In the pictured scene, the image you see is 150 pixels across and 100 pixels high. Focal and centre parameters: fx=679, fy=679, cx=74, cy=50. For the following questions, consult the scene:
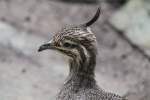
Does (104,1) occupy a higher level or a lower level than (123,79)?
higher

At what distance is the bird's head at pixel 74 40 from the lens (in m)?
7.30

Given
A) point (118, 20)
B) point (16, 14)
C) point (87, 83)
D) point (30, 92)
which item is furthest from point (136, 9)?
point (87, 83)

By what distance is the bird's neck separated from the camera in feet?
24.4

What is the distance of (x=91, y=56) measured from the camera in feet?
24.5

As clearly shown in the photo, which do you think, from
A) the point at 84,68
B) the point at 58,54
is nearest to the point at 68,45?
the point at 84,68

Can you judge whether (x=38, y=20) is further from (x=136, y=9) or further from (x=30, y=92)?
(x=30, y=92)

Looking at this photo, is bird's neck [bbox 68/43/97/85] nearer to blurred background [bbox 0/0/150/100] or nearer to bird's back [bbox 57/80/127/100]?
bird's back [bbox 57/80/127/100]

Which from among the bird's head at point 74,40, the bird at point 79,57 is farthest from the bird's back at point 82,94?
the bird's head at point 74,40

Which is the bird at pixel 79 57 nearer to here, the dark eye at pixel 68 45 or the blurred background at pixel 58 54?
the dark eye at pixel 68 45

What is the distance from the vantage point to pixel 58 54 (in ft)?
36.6

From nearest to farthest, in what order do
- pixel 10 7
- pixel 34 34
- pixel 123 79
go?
pixel 123 79 → pixel 34 34 → pixel 10 7

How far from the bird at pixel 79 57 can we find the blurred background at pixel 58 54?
6.22 ft

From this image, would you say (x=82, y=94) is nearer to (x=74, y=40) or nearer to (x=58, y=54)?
(x=74, y=40)

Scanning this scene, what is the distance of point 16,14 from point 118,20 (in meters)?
2.01
